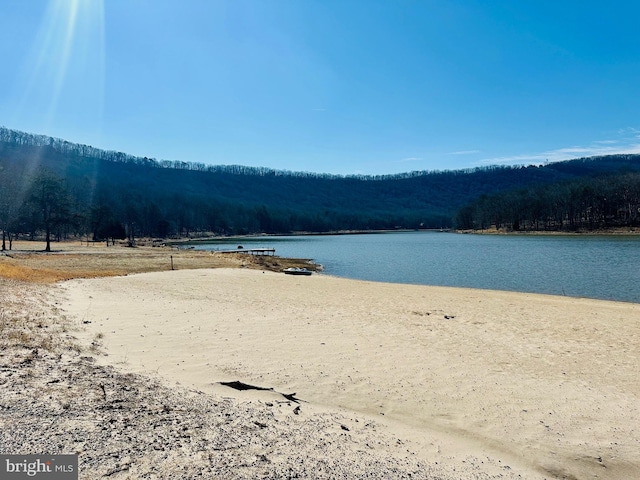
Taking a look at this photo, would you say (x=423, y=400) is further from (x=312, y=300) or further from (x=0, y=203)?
(x=0, y=203)

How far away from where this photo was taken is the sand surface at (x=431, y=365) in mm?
5574

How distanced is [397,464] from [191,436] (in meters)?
2.22

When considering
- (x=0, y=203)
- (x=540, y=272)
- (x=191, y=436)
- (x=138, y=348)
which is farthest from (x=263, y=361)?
(x=0, y=203)

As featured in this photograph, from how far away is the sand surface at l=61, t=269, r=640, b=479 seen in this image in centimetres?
557

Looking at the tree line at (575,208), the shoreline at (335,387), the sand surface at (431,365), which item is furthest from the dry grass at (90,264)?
the tree line at (575,208)

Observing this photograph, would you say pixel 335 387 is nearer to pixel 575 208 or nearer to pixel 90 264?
pixel 90 264

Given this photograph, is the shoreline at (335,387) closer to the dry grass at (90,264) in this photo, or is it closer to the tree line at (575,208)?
the dry grass at (90,264)

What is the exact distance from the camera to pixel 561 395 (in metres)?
7.44

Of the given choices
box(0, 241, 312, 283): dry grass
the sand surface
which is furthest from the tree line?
the sand surface

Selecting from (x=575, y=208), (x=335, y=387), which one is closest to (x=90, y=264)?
(x=335, y=387)

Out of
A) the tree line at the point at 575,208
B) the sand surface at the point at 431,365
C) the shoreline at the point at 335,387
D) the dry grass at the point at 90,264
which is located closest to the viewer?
the shoreline at the point at 335,387

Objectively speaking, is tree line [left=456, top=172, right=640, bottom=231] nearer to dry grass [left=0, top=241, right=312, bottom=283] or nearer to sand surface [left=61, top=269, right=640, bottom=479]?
dry grass [left=0, top=241, right=312, bottom=283]

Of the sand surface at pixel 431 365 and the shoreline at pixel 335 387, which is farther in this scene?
the sand surface at pixel 431 365

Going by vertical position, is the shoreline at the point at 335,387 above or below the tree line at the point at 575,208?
below
